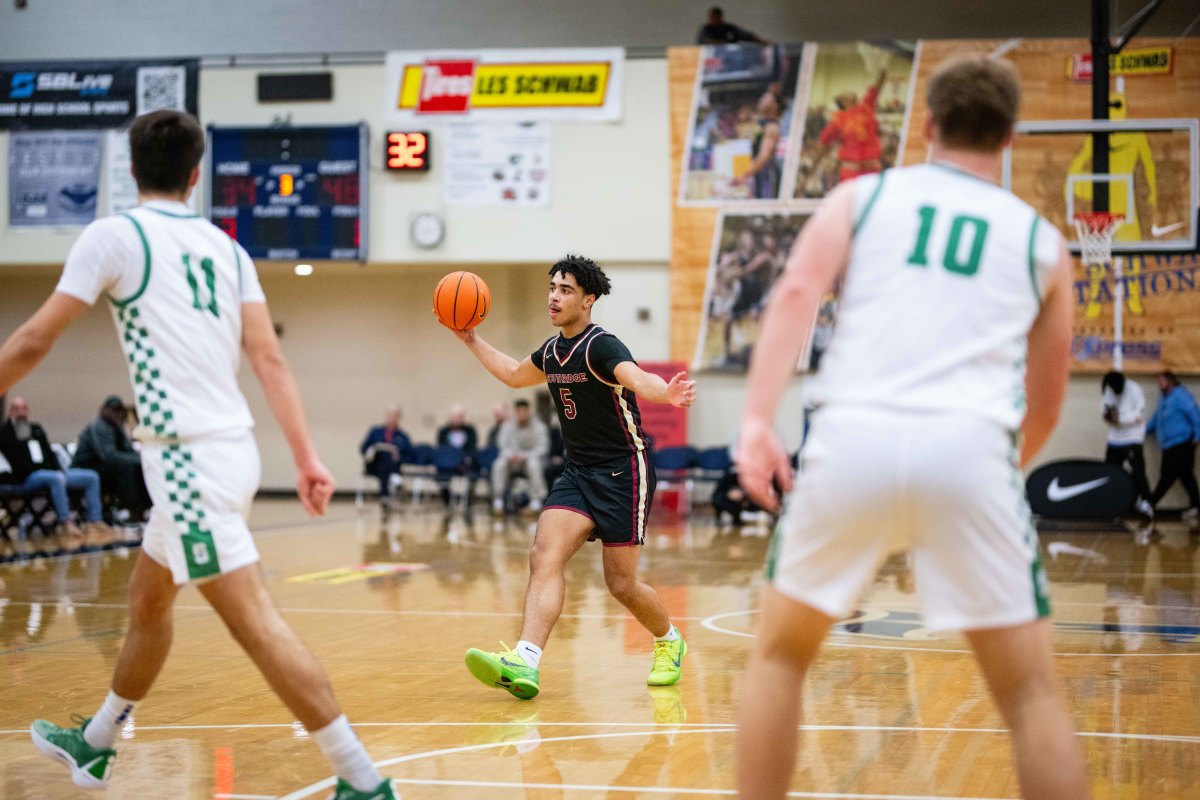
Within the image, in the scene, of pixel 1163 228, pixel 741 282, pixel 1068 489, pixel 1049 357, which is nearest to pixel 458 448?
pixel 741 282

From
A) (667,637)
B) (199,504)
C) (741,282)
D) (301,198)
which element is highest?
(301,198)

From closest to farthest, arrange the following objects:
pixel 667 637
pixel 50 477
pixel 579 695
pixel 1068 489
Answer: pixel 579 695 < pixel 667 637 < pixel 50 477 < pixel 1068 489

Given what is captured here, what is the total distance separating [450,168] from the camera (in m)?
18.3

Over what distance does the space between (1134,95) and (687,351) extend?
6.49 metres

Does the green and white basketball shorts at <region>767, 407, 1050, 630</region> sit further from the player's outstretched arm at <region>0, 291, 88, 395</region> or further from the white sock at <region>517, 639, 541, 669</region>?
the white sock at <region>517, 639, 541, 669</region>

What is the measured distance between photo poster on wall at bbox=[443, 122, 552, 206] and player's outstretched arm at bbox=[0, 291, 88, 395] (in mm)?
15089

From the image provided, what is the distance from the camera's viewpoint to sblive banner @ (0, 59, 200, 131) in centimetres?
1867

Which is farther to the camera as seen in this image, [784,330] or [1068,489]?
[1068,489]

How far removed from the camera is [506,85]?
18.1 meters

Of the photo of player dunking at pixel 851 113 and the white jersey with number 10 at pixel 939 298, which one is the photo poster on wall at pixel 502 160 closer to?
the photo of player dunking at pixel 851 113

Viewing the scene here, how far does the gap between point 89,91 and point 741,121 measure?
30.7 ft

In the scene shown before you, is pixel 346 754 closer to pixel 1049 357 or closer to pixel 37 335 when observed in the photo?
pixel 37 335

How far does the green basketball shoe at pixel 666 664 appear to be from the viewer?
5.88 meters

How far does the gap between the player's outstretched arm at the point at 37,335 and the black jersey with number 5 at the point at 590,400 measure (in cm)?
265
